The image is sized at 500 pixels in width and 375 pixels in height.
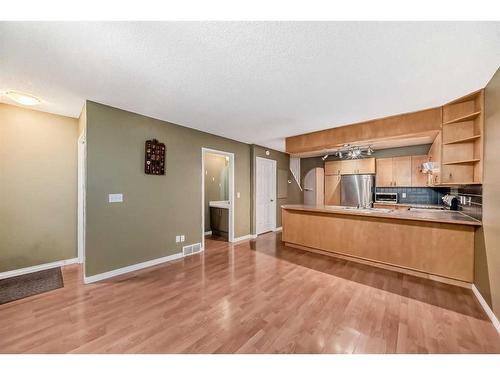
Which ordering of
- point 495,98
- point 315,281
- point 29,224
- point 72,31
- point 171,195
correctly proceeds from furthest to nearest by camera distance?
point 171,195 → point 29,224 → point 315,281 → point 495,98 → point 72,31

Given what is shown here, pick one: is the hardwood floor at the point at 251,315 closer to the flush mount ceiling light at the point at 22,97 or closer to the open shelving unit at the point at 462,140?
the open shelving unit at the point at 462,140

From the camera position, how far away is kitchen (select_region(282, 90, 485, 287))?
259 cm

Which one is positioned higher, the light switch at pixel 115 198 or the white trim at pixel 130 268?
the light switch at pixel 115 198

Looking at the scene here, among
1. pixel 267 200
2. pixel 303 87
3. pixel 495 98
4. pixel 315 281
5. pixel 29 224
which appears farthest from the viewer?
pixel 267 200

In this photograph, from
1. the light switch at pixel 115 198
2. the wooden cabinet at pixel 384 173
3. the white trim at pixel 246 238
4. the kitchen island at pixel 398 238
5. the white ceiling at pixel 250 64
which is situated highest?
the white ceiling at pixel 250 64

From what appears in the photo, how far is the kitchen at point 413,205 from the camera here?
2588 millimetres

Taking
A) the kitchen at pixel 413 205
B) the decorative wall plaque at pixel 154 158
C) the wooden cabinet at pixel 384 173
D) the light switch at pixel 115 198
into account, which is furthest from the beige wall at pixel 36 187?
the wooden cabinet at pixel 384 173

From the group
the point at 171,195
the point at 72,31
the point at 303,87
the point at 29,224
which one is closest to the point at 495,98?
the point at 303,87

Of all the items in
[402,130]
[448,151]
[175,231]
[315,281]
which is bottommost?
[315,281]

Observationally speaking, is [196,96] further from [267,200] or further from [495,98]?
[267,200]

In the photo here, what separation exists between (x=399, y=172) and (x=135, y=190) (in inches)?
226

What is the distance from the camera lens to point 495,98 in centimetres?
199

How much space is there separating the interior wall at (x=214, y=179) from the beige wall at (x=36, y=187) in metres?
2.77

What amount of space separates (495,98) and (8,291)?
18.8 feet
